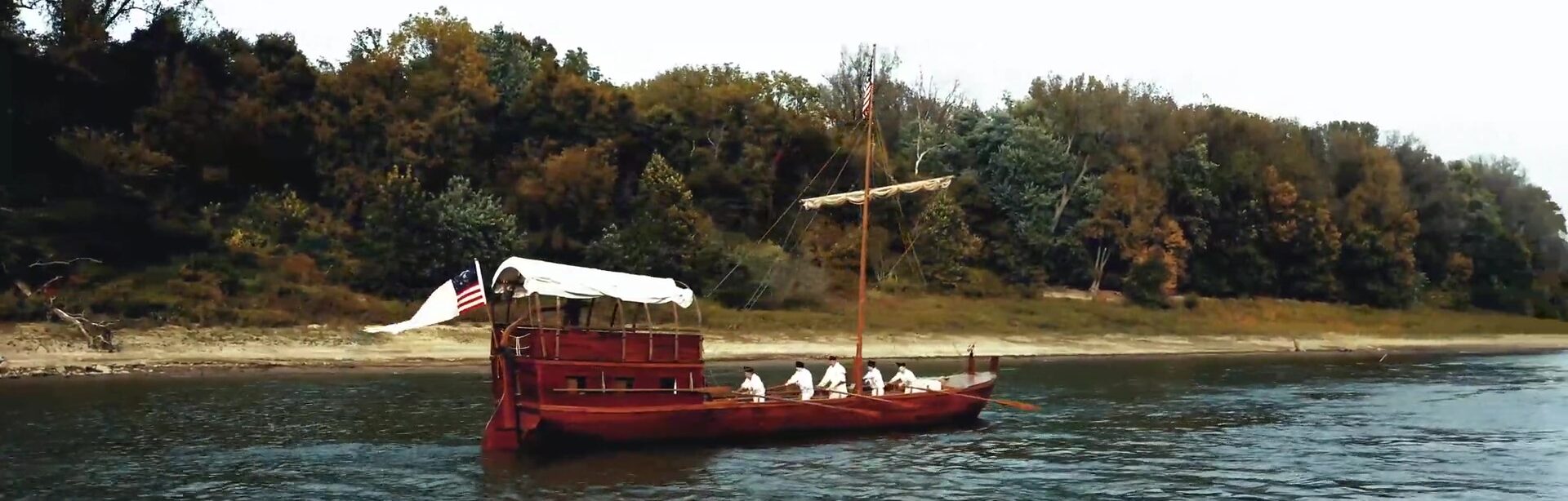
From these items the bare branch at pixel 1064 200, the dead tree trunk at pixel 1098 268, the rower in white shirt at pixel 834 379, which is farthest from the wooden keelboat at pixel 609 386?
the bare branch at pixel 1064 200

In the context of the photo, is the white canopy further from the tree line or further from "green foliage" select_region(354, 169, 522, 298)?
"green foliage" select_region(354, 169, 522, 298)

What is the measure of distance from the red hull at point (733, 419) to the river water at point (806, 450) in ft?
1.94

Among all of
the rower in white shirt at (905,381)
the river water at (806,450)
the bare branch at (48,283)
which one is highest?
the bare branch at (48,283)

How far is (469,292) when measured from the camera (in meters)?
31.0

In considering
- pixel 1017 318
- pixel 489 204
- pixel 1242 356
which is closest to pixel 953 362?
pixel 1017 318

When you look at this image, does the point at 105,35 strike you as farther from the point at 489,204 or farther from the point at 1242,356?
the point at 1242,356

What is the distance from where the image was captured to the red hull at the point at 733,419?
3234 cm

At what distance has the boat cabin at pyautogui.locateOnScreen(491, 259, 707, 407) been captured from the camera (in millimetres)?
32000

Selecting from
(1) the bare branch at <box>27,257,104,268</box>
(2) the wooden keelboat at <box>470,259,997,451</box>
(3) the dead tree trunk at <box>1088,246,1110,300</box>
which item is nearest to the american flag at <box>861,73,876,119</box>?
(2) the wooden keelboat at <box>470,259,997,451</box>

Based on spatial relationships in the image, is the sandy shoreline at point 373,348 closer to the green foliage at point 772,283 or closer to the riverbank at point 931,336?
the riverbank at point 931,336

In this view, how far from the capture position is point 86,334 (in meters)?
53.7

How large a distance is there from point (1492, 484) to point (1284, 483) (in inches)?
182

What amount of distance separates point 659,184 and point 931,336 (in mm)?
18457

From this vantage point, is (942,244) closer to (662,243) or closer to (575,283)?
(662,243)
